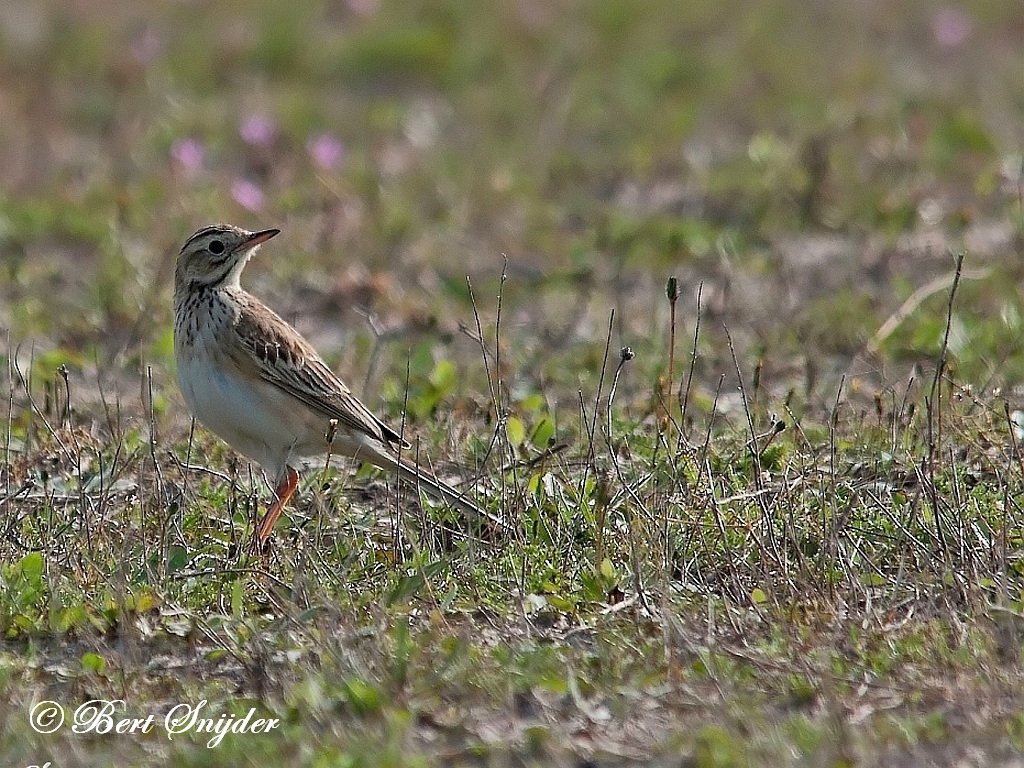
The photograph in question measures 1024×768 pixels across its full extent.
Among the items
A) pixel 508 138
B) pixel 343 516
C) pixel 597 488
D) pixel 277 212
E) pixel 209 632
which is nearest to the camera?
pixel 209 632

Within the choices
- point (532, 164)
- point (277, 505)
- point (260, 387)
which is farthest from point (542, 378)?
point (532, 164)

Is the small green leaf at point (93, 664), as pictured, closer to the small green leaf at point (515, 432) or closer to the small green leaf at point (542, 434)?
the small green leaf at point (515, 432)

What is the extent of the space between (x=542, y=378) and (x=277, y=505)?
2.16 metres

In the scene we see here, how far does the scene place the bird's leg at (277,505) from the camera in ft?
20.4

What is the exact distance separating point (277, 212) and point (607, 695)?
6.20 m

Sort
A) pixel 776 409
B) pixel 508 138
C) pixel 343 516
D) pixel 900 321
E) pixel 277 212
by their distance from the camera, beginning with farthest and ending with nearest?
pixel 508 138 → pixel 277 212 → pixel 900 321 → pixel 776 409 → pixel 343 516

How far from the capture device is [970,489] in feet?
21.0

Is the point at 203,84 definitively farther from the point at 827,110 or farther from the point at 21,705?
the point at 21,705

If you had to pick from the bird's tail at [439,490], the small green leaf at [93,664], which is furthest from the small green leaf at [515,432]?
the small green leaf at [93,664]

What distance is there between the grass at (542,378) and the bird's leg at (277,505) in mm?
73

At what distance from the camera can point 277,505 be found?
6.48 metres

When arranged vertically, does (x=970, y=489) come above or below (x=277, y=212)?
above

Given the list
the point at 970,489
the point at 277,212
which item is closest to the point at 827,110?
the point at 277,212

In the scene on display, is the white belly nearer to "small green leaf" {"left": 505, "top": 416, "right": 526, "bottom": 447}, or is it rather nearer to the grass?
the grass
